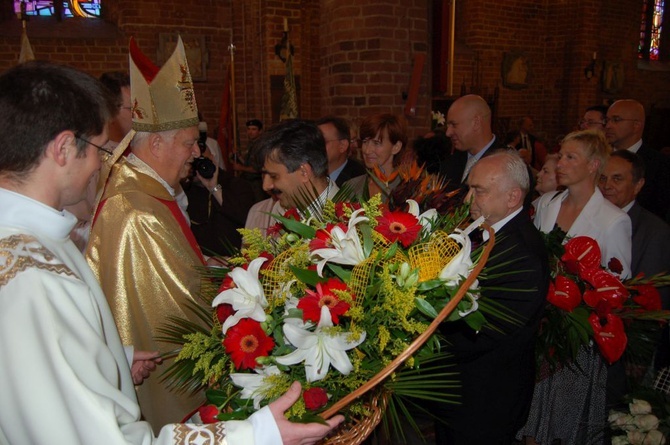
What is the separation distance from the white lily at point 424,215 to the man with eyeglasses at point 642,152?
3.57 meters

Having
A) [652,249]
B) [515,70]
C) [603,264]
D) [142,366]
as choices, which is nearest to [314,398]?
[142,366]

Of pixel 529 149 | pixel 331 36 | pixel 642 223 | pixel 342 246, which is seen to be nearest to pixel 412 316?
pixel 342 246

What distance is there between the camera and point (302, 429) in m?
1.33

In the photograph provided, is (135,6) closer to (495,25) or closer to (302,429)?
(495,25)

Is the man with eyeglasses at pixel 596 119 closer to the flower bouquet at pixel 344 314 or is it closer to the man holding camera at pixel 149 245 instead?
the man holding camera at pixel 149 245

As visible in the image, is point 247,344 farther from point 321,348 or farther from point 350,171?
point 350,171

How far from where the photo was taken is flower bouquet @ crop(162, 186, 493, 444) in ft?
4.57

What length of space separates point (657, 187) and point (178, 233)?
4.21 meters

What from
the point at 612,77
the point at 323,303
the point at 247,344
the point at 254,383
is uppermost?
the point at 612,77

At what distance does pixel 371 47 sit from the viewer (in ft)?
17.6

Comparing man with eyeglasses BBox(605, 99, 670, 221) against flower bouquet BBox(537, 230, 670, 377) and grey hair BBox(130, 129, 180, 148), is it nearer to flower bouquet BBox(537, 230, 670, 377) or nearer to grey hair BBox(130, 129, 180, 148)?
flower bouquet BBox(537, 230, 670, 377)

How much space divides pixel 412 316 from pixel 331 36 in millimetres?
4664

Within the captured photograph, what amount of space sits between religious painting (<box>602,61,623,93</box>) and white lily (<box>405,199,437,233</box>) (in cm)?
1408

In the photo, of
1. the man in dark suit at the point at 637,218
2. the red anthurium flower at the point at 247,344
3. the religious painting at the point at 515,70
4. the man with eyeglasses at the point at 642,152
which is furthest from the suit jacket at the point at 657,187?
the religious painting at the point at 515,70
